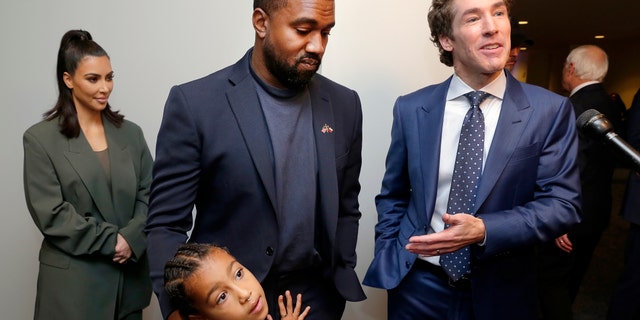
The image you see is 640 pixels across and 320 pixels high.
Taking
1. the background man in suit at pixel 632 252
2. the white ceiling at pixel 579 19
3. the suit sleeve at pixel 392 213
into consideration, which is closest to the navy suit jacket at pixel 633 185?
the background man in suit at pixel 632 252

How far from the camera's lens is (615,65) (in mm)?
12422

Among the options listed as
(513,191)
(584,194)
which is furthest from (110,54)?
(584,194)

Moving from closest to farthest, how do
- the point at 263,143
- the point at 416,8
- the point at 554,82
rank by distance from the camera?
the point at 263,143 < the point at 416,8 < the point at 554,82

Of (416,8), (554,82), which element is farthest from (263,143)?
(554,82)

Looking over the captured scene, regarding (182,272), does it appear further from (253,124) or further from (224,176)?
(253,124)

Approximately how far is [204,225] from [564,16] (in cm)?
864

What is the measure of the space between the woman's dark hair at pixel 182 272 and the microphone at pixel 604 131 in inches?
40.5

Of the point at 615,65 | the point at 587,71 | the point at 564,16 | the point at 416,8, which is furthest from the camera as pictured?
the point at 615,65

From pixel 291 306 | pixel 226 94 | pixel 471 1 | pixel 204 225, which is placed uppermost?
pixel 471 1

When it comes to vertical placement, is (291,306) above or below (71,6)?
below

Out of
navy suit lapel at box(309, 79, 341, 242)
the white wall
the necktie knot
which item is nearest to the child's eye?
navy suit lapel at box(309, 79, 341, 242)

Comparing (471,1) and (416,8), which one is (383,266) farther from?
(416,8)

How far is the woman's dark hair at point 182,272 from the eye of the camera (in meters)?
1.32

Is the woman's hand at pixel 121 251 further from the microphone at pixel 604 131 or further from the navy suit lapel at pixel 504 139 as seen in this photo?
the microphone at pixel 604 131
